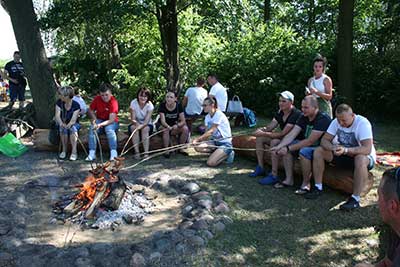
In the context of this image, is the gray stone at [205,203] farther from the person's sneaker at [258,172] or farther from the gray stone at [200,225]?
the person's sneaker at [258,172]

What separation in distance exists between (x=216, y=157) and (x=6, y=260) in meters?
3.47

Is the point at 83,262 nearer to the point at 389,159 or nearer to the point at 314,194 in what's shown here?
the point at 314,194

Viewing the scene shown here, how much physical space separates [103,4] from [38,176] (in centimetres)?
464

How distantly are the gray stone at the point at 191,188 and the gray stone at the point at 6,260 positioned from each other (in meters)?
2.20

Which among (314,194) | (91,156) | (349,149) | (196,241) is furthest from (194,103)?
(196,241)

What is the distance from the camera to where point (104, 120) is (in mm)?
6855

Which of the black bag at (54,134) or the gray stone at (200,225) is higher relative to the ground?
the black bag at (54,134)

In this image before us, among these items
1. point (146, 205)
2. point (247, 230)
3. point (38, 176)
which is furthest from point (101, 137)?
point (247, 230)

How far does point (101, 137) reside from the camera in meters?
6.88

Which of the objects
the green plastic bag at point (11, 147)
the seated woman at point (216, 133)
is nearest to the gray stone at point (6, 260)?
the seated woman at point (216, 133)

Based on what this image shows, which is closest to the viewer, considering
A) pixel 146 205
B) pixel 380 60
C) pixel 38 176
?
pixel 146 205

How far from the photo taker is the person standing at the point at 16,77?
9.99 meters

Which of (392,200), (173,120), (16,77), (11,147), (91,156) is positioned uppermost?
(16,77)

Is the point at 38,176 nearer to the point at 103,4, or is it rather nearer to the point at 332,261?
the point at 332,261
